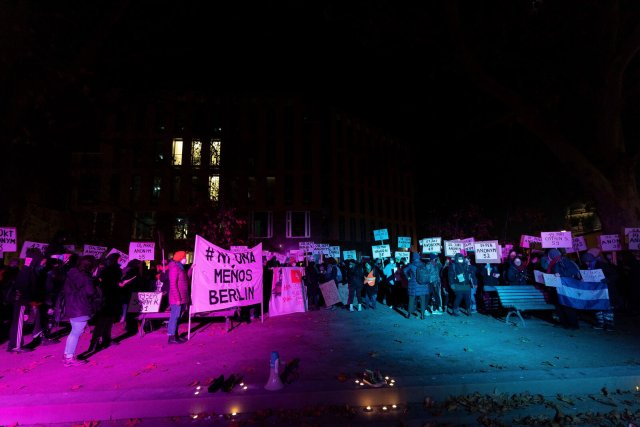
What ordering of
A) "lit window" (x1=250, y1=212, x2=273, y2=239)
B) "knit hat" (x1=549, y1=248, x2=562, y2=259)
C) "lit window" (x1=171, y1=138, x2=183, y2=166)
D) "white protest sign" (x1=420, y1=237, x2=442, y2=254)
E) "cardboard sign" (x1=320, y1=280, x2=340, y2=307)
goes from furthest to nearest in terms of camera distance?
"lit window" (x1=171, y1=138, x2=183, y2=166) < "lit window" (x1=250, y1=212, x2=273, y2=239) < "white protest sign" (x1=420, y1=237, x2=442, y2=254) < "cardboard sign" (x1=320, y1=280, x2=340, y2=307) < "knit hat" (x1=549, y1=248, x2=562, y2=259)

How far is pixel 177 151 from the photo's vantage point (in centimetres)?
4012

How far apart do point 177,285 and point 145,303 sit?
1.70 metres

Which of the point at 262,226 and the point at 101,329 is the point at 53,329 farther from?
the point at 262,226

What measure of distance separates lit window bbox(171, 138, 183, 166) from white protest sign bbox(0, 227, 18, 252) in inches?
1228

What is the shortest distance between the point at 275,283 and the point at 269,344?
13.6ft

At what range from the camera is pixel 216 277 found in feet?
29.2

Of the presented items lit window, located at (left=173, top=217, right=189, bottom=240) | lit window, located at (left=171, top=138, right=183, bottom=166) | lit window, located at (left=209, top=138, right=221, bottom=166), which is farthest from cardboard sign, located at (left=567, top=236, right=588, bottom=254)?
lit window, located at (left=171, top=138, right=183, bottom=166)

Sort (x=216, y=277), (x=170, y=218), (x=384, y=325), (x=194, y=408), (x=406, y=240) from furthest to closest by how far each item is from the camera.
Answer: (x=170, y=218) → (x=406, y=240) → (x=384, y=325) → (x=216, y=277) → (x=194, y=408)

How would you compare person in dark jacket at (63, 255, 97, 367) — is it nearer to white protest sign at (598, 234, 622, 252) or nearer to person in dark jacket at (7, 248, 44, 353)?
person in dark jacket at (7, 248, 44, 353)

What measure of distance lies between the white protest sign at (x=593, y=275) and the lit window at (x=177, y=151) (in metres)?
38.0

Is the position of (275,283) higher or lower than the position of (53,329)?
higher

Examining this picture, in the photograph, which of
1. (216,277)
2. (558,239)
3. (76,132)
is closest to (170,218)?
(76,132)

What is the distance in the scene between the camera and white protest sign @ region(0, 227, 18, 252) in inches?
378

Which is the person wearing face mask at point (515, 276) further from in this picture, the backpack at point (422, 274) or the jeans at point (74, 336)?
the jeans at point (74, 336)
